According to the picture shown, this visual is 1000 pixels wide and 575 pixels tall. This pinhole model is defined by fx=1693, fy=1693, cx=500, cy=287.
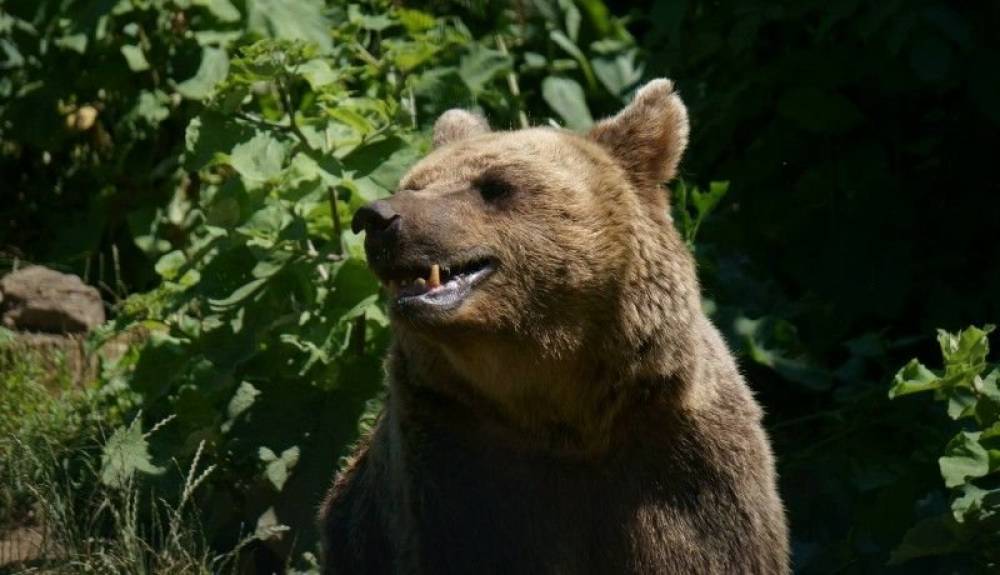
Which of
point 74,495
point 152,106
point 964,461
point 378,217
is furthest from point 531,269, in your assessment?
point 152,106

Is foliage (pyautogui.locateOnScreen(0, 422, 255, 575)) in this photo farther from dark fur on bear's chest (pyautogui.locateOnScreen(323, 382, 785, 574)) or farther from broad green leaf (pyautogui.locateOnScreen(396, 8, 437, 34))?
broad green leaf (pyautogui.locateOnScreen(396, 8, 437, 34))

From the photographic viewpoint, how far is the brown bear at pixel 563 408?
179 inches

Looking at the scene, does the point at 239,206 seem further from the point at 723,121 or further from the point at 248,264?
the point at 723,121

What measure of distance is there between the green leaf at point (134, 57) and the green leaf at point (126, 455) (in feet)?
7.36

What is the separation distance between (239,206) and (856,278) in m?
2.74

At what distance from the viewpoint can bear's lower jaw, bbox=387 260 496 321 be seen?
4301mm

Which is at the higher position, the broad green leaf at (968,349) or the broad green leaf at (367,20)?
the broad green leaf at (968,349)

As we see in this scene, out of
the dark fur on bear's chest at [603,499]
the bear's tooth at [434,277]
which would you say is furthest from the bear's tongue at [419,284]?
the dark fur on bear's chest at [603,499]

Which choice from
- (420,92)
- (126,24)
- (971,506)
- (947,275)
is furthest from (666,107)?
(126,24)

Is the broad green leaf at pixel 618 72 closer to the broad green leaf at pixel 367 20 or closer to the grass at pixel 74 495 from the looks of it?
the broad green leaf at pixel 367 20

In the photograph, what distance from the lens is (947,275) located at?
7.41 metres

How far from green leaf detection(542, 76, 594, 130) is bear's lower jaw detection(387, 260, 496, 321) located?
11.4 ft

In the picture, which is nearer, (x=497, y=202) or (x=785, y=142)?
(x=497, y=202)

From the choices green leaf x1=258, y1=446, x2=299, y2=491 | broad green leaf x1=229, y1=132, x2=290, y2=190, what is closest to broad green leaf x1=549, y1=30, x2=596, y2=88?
broad green leaf x1=229, y1=132, x2=290, y2=190
